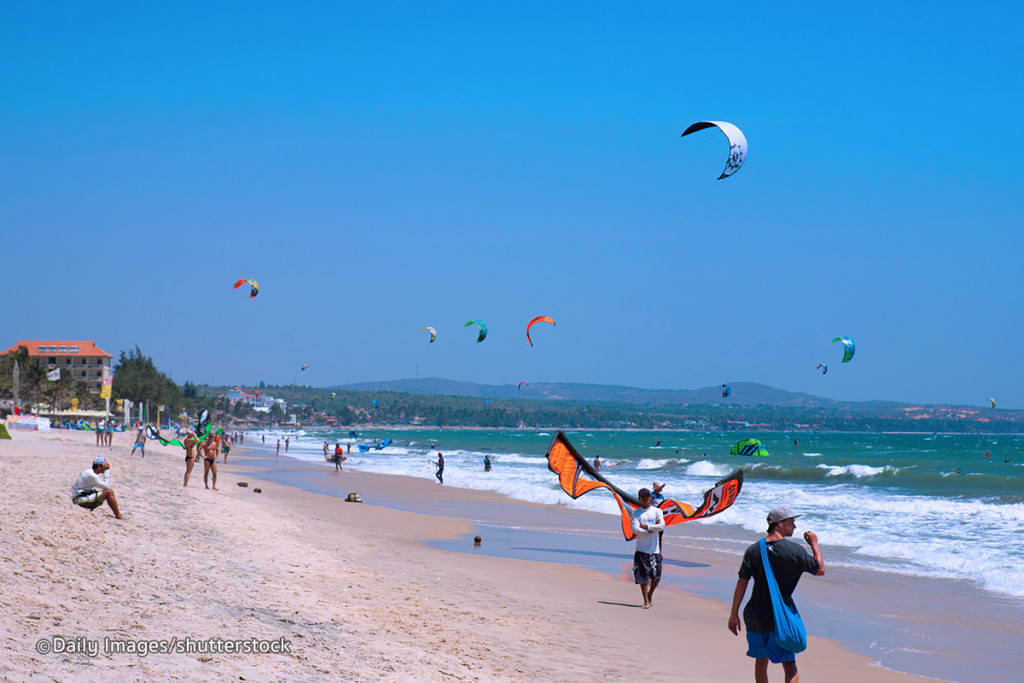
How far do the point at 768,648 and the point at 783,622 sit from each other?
194mm

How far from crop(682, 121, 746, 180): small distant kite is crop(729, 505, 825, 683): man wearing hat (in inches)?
274

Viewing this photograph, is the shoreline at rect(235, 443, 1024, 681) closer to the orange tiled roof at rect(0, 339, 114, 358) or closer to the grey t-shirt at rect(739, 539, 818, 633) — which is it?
the grey t-shirt at rect(739, 539, 818, 633)

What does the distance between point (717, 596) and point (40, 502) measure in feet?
24.6

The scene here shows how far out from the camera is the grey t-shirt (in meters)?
4.49

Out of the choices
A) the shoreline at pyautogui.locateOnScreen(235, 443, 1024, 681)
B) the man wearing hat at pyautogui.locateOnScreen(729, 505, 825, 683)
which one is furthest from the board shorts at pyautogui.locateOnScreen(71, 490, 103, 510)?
the man wearing hat at pyautogui.locateOnScreen(729, 505, 825, 683)

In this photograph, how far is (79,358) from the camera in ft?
325

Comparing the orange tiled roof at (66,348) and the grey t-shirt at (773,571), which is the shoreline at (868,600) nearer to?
the grey t-shirt at (773,571)

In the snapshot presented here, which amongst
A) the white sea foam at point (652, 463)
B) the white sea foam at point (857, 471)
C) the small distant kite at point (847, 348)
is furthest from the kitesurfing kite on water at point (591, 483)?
the white sea foam at point (652, 463)

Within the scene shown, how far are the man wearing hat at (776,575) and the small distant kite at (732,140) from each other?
22.8ft

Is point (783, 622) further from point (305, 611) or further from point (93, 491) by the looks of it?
point (93, 491)

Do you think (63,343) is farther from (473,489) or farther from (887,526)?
(887,526)

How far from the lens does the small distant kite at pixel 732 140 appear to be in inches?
429

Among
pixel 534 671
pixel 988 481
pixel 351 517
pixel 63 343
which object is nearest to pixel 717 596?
pixel 534 671

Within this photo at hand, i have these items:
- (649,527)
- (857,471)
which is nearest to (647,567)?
(649,527)
